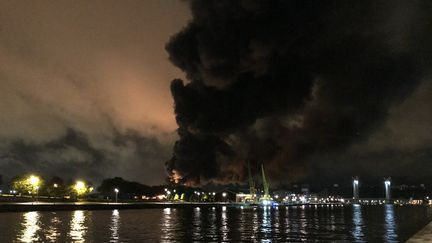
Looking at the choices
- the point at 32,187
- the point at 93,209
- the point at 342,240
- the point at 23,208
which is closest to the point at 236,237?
the point at 342,240

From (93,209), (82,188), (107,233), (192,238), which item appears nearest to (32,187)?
(82,188)

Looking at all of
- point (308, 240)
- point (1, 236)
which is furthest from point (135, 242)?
point (308, 240)

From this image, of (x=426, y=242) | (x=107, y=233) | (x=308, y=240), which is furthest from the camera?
(x=107, y=233)

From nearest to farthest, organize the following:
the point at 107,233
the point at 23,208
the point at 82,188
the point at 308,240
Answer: the point at 308,240 → the point at 107,233 → the point at 23,208 → the point at 82,188

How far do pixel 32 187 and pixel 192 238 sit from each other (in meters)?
93.0

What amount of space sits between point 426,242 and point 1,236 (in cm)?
3331

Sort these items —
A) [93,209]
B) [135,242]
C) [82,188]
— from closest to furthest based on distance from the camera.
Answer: [135,242], [93,209], [82,188]

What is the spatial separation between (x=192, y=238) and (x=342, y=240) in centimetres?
1371

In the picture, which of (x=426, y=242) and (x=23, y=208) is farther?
(x=23, y=208)

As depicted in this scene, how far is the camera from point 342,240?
39.9 m

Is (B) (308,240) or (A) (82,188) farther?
(A) (82,188)

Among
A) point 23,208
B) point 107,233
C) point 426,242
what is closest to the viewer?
point 426,242

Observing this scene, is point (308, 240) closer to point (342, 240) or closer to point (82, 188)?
point (342, 240)

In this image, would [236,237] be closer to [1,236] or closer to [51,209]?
[1,236]
